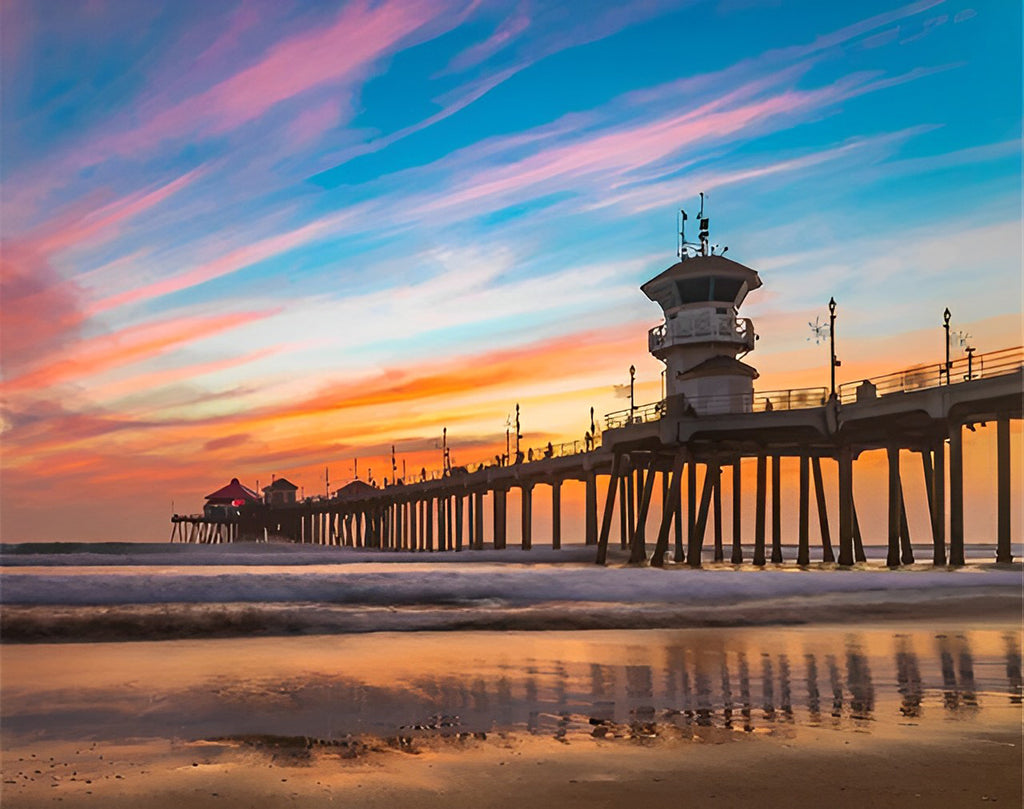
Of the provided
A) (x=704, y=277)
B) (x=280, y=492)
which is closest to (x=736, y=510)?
(x=704, y=277)

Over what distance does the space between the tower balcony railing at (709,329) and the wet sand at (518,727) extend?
39062 millimetres

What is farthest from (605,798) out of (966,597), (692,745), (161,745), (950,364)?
(950,364)

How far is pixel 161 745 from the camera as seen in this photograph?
7.91 m

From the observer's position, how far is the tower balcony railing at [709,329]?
53.0 metres

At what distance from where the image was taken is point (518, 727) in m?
8.48

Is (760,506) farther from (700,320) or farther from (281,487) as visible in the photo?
(281,487)

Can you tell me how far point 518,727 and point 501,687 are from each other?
233 centimetres

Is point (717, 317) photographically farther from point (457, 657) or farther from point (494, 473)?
point (457, 657)

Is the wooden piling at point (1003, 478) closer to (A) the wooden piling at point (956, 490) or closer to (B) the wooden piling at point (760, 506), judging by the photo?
(A) the wooden piling at point (956, 490)

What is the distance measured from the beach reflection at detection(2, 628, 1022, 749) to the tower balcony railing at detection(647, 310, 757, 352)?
3743cm

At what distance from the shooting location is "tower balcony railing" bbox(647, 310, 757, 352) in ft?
174

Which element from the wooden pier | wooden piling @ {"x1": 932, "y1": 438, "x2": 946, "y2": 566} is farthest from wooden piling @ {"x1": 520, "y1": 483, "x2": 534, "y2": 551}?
wooden piling @ {"x1": 932, "y1": 438, "x2": 946, "y2": 566}

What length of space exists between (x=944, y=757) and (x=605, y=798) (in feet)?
9.33

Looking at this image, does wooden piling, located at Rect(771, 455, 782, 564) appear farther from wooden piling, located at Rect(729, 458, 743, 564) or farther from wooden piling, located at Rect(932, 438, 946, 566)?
wooden piling, located at Rect(932, 438, 946, 566)
